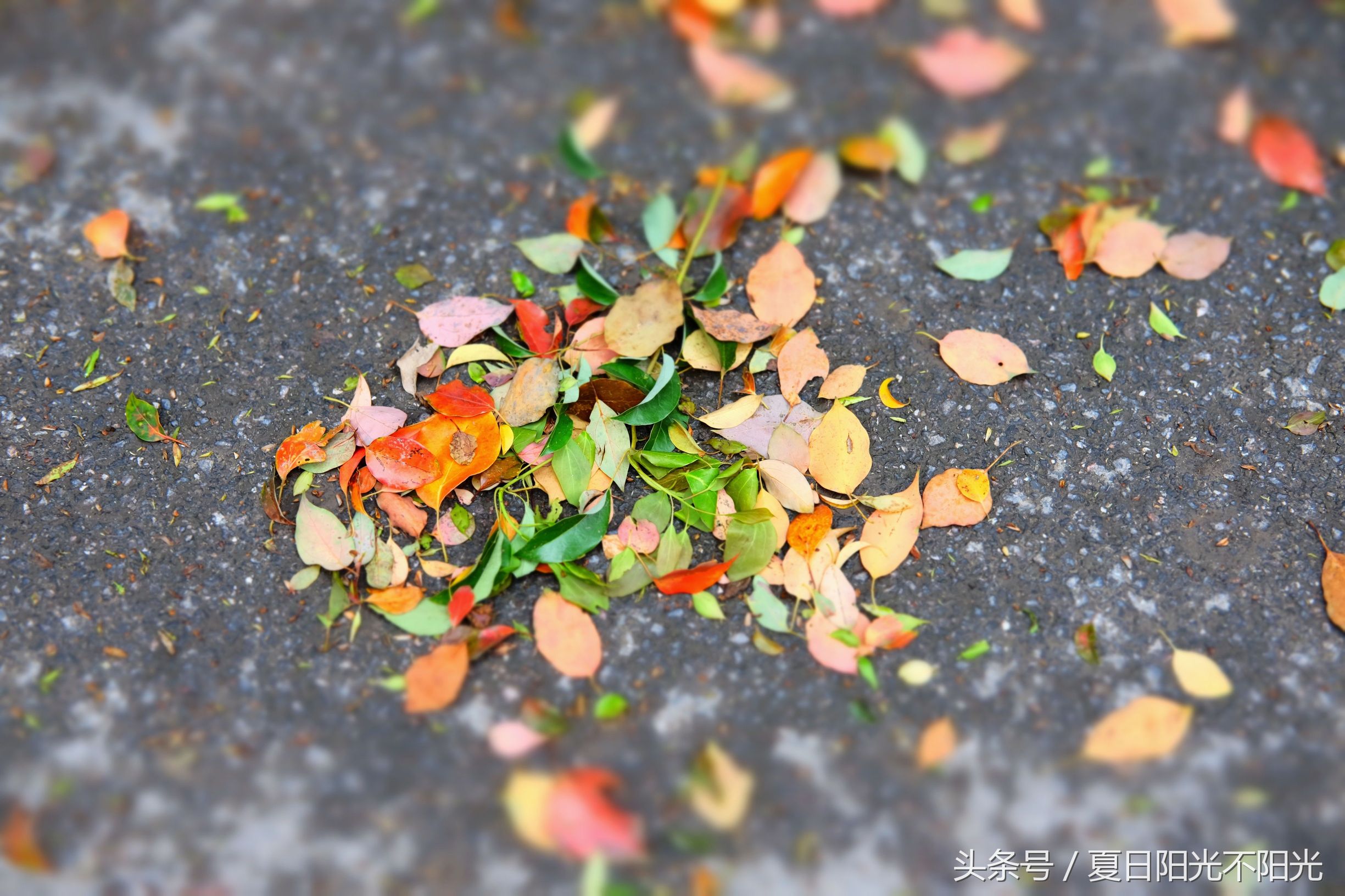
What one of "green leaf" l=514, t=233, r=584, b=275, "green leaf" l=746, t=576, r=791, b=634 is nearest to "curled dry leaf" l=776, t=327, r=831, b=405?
"green leaf" l=746, t=576, r=791, b=634

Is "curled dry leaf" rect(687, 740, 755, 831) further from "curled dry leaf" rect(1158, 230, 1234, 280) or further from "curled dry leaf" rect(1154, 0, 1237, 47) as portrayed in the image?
"curled dry leaf" rect(1154, 0, 1237, 47)

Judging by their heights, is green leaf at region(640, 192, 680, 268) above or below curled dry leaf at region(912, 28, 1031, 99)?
below

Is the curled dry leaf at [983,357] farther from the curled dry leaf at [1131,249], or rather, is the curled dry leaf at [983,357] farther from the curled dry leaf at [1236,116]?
the curled dry leaf at [1236,116]

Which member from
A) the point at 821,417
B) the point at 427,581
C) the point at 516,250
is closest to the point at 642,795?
the point at 427,581

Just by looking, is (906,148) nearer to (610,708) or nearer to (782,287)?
(782,287)

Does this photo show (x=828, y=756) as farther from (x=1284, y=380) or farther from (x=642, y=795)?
(x=1284, y=380)

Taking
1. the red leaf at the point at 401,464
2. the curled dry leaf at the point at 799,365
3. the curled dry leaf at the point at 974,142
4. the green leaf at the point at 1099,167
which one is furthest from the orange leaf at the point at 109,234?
the green leaf at the point at 1099,167

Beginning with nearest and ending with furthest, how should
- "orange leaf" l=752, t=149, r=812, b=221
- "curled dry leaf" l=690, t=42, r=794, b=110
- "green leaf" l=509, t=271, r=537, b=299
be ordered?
"green leaf" l=509, t=271, r=537, b=299 < "orange leaf" l=752, t=149, r=812, b=221 < "curled dry leaf" l=690, t=42, r=794, b=110
